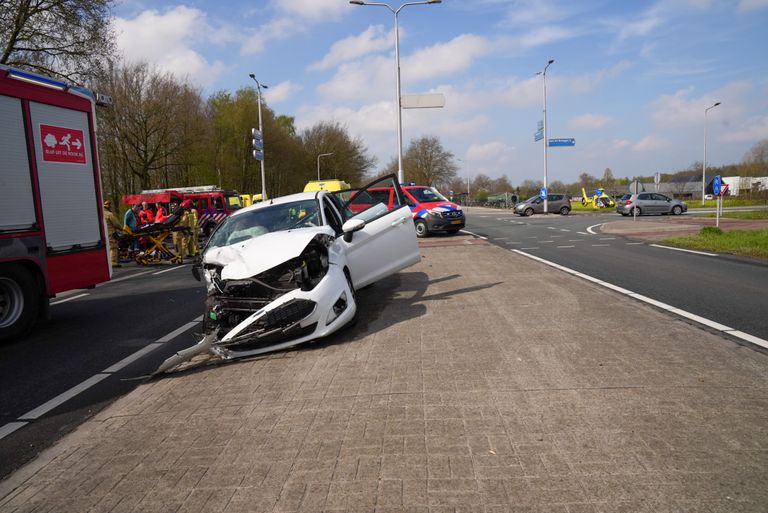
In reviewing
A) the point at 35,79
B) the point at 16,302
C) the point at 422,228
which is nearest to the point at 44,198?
the point at 16,302

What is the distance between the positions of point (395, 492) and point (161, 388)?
9.63 feet

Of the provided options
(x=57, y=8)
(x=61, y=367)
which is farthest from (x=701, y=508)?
(x=57, y=8)

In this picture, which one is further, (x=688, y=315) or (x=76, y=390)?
(x=688, y=315)

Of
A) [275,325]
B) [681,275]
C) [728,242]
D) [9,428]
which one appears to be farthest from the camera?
[728,242]

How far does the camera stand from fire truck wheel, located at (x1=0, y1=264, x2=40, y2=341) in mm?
6941

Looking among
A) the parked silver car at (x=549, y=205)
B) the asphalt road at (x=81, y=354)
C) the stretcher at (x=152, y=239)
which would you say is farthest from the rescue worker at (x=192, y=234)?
the parked silver car at (x=549, y=205)

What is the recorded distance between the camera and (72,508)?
115 inches

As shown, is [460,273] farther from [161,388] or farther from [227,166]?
[227,166]

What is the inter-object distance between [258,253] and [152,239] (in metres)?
12.7

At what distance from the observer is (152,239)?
16.9 meters

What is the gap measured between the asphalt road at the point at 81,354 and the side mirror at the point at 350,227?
2354mm

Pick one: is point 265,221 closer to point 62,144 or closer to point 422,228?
point 62,144

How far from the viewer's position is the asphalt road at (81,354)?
14.0 feet

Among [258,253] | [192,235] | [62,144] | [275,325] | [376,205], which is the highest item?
[62,144]
